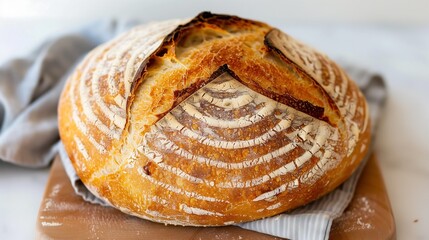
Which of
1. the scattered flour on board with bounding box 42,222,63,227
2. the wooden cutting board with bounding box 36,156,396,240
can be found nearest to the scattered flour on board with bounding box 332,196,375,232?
the wooden cutting board with bounding box 36,156,396,240

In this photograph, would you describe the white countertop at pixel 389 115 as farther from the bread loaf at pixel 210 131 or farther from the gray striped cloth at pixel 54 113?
the bread loaf at pixel 210 131

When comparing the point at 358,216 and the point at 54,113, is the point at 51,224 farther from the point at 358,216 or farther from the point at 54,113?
the point at 358,216

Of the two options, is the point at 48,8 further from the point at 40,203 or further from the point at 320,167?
the point at 320,167

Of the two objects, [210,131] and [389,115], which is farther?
[389,115]

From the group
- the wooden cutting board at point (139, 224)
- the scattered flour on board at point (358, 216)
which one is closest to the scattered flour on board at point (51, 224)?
the wooden cutting board at point (139, 224)

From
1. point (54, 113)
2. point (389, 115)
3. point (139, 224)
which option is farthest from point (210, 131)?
point (389, 115)

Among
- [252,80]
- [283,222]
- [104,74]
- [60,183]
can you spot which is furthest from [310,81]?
[60,183]
